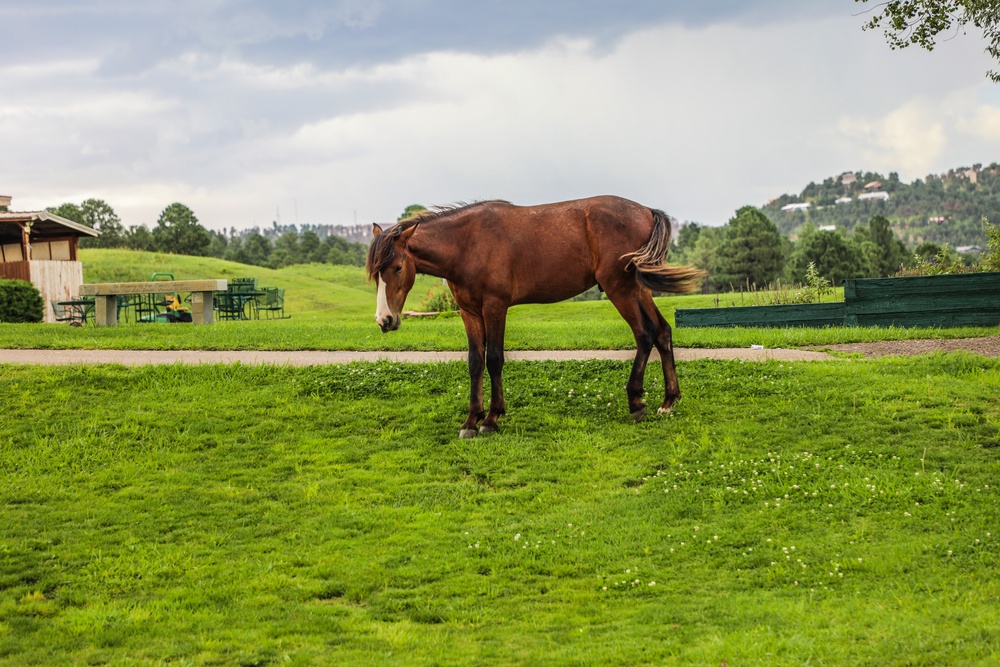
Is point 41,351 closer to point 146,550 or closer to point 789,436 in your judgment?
point 146,550

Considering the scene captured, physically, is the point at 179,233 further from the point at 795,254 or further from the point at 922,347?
the point at 922,347

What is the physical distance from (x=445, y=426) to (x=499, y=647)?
530 centimetres

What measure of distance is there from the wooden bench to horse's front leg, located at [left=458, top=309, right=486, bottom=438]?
12.2 m

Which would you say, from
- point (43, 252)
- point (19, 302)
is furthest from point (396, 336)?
point (43, 252)

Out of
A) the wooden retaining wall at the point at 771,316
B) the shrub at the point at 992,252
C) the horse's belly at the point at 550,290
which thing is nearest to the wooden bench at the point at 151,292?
the wooden retaining wall at the point at 771,316

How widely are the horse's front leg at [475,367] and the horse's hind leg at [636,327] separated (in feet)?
4.89

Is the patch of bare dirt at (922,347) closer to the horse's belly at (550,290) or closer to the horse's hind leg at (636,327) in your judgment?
the horse's hind leg at (636,327)

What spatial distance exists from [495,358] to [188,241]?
63.9 meters

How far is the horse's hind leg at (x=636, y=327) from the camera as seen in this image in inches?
417

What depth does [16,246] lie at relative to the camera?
112 ft

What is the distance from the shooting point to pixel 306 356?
15.5m

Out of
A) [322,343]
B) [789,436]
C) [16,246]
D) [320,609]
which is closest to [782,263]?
[16,246]

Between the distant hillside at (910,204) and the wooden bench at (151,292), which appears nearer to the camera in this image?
the wooden bench at (151,292)

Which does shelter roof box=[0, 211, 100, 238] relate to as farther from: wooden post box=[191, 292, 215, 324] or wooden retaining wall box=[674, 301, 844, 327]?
wooden retaining wall box=[674, 301, 844, 327]
